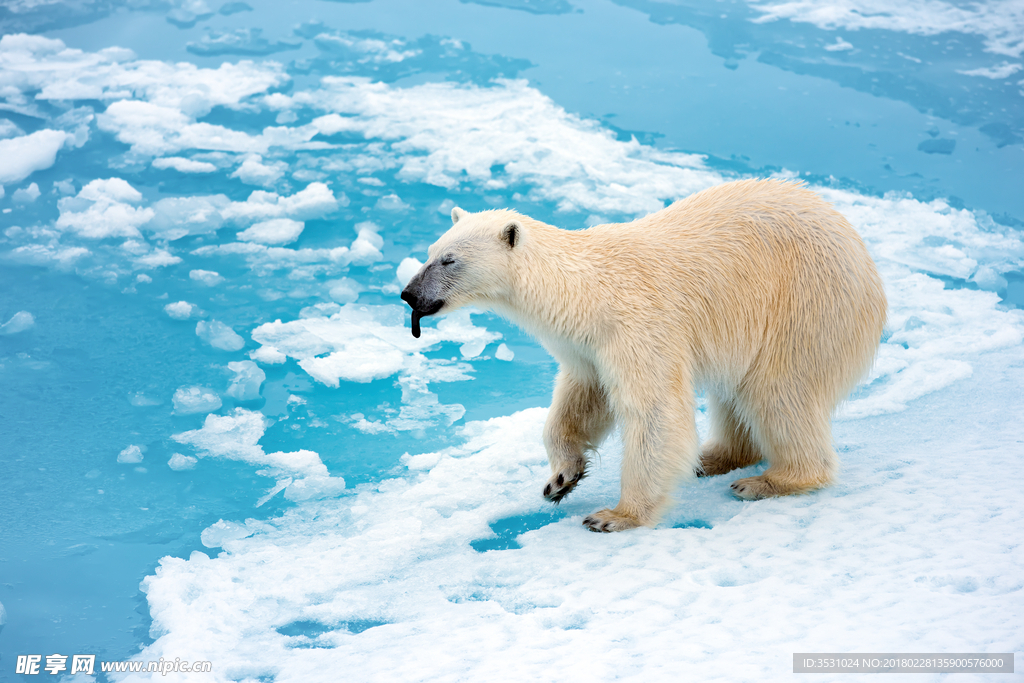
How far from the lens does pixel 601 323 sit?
146 inches

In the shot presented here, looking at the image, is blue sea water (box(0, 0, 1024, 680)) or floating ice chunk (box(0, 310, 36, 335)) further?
floating ice chunk (box(0, 310, 36, 335))

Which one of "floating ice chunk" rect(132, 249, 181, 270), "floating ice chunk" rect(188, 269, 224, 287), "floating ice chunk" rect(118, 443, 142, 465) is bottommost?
"floating ice chunk" rect(118, 443, 142, 465)

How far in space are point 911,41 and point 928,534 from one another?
35.5ft

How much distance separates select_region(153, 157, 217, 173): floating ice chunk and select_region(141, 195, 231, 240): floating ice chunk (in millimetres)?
616

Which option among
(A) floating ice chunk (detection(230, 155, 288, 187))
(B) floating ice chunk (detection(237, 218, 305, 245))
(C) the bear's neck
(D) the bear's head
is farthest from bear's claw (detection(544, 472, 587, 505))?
(A) floating ice chunk (detection(230, 155, 288, 187))

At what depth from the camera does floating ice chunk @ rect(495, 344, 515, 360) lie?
20.9 feet

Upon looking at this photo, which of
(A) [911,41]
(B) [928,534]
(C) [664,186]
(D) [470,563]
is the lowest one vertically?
(D) [470,563]

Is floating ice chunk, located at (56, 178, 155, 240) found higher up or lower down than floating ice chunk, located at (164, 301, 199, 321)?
higher up

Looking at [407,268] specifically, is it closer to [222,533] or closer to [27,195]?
[222,533]

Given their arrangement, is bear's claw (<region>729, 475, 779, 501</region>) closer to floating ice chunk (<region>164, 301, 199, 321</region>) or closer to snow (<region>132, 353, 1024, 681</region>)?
snow (<region>132, 353, 1024, 681</region>)

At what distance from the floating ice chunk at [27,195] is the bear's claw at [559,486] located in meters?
6.63

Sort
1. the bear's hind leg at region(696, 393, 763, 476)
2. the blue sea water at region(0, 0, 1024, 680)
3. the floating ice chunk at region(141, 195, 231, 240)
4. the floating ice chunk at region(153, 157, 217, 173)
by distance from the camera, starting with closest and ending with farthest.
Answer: the bear's hind leg at region(696, 393, 763, 476)
the blue sea water at region(0, 0, 1024, 680)
the floating ice chunk at region(141, 195, 231, 240)
the floating ice chunk at region(153, 157, 217, 173)

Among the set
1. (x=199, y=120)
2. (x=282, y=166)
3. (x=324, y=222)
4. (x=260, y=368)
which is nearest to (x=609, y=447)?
(x=260, y=368)

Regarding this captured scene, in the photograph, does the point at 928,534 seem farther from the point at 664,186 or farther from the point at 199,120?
the point at 199,120
